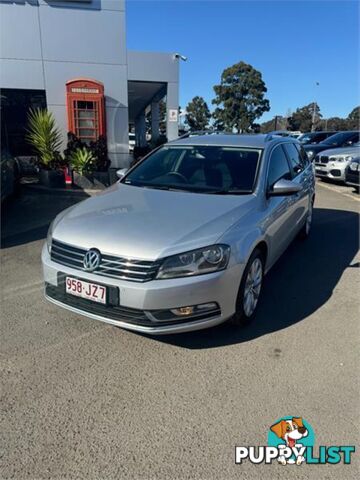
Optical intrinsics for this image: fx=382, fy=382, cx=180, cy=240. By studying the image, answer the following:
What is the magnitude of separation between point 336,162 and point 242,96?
46.0m

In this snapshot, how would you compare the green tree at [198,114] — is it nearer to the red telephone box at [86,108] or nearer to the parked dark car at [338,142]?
the parked dark car at [338,142]

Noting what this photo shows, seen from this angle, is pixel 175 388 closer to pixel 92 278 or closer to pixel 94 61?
pixel 92 278

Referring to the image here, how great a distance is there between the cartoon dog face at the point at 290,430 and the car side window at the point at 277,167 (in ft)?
7.22

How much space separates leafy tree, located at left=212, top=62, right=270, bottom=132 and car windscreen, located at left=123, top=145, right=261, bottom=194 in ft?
170

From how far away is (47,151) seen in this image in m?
9.43

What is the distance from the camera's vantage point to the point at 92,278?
2752 millimetres

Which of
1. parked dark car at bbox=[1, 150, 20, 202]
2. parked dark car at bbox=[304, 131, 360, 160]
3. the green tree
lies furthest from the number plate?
the green tree

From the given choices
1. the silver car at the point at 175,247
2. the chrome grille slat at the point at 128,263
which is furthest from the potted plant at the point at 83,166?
the chrome grille slat at the point at 128,263

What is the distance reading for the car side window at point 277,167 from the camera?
3.98 m

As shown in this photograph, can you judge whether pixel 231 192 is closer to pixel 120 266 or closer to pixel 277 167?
pixel 277 167

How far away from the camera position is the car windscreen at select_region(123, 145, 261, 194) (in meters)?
3.77

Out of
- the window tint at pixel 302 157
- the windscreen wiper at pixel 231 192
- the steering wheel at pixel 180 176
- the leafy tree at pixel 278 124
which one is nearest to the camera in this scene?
the windscreen wiper at pixel 231 192

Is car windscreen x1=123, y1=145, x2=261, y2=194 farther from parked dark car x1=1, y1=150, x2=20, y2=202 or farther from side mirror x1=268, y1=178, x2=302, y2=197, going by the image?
parked dark car x1=1, y1=150, x2=20, y2=202

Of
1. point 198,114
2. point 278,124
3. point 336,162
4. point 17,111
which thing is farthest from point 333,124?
point 17,111
